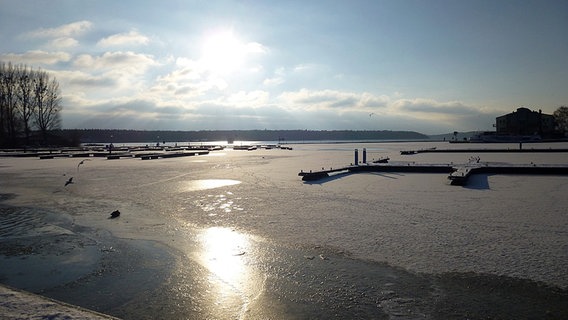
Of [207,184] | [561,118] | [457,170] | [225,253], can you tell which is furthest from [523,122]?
[225,253]

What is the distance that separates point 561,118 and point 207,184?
109 meters

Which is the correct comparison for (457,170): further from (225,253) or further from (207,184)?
(225,253)

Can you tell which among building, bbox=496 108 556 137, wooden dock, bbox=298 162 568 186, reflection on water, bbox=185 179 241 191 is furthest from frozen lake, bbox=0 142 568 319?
building, bbox=496 108 556 137

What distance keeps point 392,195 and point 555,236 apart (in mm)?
5300

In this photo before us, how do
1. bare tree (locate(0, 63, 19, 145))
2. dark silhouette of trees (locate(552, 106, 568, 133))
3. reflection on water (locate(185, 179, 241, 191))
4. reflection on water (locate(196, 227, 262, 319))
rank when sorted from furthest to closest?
dark silhouette of trees (locate(552, 106, 568, 133)) → bare tree (locate(0, 63, 19, 145)) → reflection on water (locate(185, 179, 241, 191)) → reflection on water (locate(196, 227, 262, 319))

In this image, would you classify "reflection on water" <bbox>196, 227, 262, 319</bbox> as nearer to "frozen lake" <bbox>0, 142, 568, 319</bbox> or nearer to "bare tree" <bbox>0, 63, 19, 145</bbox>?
"frozen lake" <bbox>0, 142, 568, 319</bbox>

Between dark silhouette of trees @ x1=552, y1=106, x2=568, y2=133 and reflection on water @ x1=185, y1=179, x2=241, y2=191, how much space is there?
10213 cm

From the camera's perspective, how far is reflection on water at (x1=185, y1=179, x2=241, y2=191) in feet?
47.4

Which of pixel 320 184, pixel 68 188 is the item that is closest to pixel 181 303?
pixel 320 184

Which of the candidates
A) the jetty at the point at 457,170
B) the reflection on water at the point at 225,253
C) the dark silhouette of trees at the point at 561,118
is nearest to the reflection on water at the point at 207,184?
the jetty at the point at 457,170

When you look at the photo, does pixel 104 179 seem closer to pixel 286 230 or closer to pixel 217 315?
pixel 286 230

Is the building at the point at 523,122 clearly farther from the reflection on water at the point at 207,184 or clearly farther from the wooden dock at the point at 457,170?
the reflection on water at the point at 207,184

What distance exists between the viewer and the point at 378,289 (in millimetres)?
4668

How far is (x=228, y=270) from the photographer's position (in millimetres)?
5500
